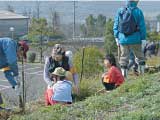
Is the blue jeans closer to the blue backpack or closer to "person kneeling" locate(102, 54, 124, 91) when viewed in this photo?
"person kneeling" locate(102, 54, 124, 91)

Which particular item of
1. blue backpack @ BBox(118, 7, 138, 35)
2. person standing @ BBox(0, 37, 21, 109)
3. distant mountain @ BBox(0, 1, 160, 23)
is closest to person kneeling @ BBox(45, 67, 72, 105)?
person standing @ BBox(0, 37, 21, 109)

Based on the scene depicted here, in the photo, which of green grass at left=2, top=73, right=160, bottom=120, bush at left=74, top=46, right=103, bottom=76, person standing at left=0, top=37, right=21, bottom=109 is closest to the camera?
green grass at left=2, top=73, right=160, bottom=120

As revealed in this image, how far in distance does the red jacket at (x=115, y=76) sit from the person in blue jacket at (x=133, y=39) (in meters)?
0.88

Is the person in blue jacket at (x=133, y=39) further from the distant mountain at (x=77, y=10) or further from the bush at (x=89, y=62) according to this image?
the distant mountain at (x=77, y=10)

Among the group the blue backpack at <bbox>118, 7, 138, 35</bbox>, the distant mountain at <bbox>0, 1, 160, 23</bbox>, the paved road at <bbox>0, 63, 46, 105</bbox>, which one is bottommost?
the paved road at <bbox>0, 63, 46, 105</bbox>

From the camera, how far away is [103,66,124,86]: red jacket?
25.0ft

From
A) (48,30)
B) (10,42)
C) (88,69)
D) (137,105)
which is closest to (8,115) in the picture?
(10,42)

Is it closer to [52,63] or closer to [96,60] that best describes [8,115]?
[52,63]

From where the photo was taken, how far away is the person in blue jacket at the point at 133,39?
26.9 ft

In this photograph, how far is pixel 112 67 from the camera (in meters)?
7.66

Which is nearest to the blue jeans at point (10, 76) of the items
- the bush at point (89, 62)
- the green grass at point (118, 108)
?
the green grass at point (118, 108)

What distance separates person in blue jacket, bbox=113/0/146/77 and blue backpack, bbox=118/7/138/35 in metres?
0.05

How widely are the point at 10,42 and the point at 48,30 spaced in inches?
1598

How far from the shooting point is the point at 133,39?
8.35 meters
